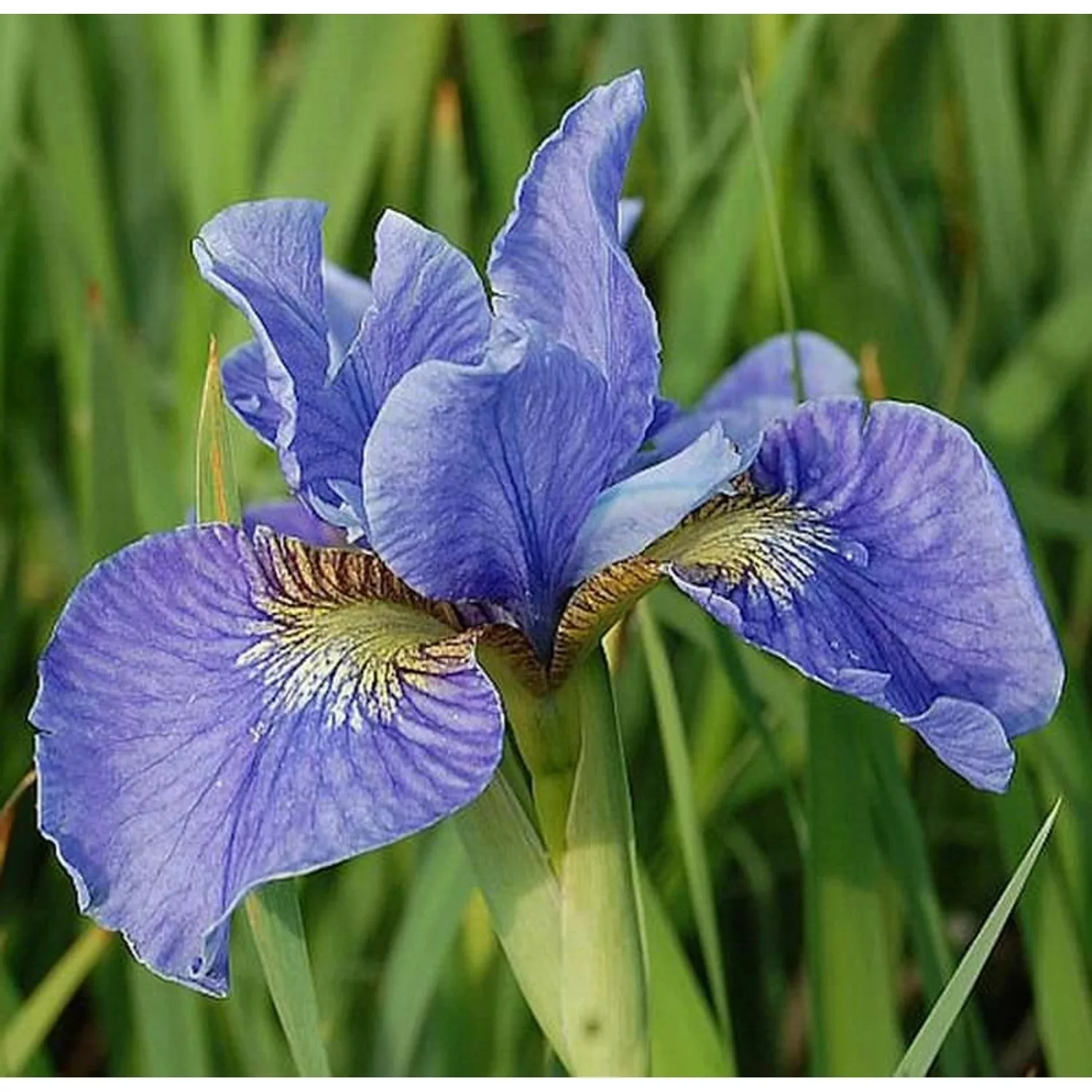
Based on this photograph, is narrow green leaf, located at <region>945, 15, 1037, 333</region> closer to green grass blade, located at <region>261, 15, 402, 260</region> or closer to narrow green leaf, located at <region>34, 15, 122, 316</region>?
green grass blade, located at <region>261, 15, 402, 260</region>

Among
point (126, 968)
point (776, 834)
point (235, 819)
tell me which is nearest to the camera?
point (235, 819)

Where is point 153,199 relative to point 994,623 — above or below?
above

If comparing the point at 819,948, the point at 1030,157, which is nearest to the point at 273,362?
the point at 819,948

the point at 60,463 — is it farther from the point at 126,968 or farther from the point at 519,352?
the point at 519,352

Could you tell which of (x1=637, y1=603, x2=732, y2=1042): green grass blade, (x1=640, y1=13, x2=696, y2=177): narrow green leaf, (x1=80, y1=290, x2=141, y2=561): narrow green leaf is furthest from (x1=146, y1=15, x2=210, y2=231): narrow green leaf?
(x1=637, y1=603, x2=732, y2=1042): green grass blade

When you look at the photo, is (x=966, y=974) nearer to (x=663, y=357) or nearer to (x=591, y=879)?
(x=591, y=879)

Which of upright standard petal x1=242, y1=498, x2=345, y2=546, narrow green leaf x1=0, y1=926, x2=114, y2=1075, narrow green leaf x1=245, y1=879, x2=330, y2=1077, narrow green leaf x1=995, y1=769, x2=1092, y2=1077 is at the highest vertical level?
upright standard petal x1=242, y1=498, x2=345, y2=546
